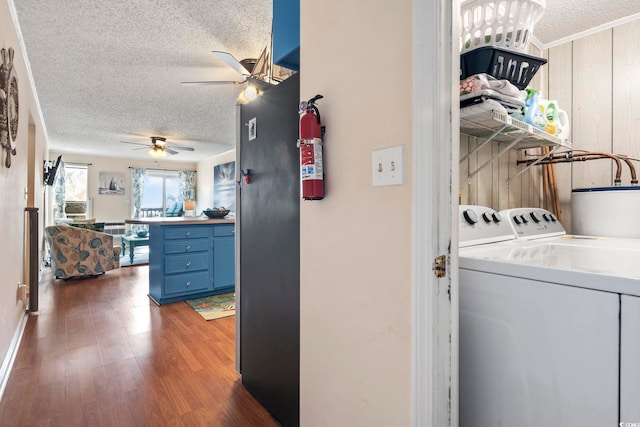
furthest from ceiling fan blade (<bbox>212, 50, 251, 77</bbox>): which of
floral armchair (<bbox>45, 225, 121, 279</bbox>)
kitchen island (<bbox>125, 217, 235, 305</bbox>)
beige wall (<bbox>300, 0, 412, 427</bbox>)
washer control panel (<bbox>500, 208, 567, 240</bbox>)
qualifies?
floral armchair (<bbox>45, 225, 121, 279</bbox>)

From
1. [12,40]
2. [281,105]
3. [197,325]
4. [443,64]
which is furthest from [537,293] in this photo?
[12,40]

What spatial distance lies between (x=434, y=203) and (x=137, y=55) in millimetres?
3028

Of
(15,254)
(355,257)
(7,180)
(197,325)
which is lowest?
(197,325)

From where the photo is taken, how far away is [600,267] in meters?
0.75

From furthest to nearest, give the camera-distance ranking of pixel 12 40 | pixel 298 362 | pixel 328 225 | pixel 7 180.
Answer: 1. pixel 12 40
2. pixel 7 180
3. pixel 298 362
4. pixel 328 225

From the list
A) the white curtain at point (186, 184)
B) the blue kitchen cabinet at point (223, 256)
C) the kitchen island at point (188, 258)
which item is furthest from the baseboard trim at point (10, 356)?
the white curtain at point (186, 184)

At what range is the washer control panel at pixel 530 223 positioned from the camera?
1420 millimetres

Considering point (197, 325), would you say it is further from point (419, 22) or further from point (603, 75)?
point (603, 75)

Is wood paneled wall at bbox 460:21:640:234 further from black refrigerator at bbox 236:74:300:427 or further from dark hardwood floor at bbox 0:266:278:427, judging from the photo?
dark hardwood floor at bbox 0:266:278:427

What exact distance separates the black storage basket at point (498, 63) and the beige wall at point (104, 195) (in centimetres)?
887

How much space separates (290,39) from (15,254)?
8.72 ft

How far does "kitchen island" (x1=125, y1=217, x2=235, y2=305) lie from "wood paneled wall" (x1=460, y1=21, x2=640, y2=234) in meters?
2.91

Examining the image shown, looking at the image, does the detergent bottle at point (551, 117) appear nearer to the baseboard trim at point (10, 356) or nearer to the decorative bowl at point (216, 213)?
the baseboard trim at point (10, 356)

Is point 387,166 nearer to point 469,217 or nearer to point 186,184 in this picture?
point 469,217
